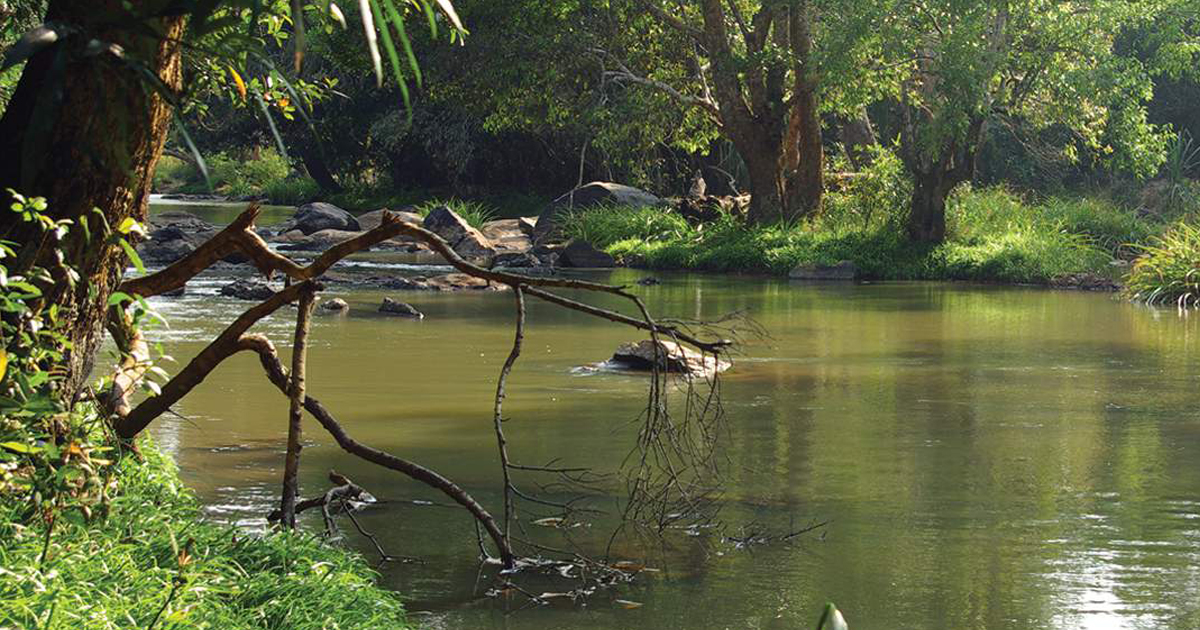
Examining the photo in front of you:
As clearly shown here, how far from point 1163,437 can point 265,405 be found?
5.91 metres

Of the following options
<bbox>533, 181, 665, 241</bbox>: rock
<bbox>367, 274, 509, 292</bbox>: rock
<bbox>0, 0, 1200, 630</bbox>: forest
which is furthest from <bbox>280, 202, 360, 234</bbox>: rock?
<bbox>367, 274, 509, 292</bbox>: rock

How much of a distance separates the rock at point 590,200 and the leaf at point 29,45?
28.6m

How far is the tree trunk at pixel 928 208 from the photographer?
86.9 feet

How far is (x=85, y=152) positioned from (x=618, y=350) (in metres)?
9.14

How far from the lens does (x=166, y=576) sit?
5453 millimetres

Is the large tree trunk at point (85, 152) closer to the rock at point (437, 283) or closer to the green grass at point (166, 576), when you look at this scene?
the green grass at point (166, 576)

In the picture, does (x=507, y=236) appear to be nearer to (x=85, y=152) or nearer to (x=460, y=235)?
(x=460, y=235)

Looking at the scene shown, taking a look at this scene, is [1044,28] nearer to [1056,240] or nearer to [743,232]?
[1056,240]

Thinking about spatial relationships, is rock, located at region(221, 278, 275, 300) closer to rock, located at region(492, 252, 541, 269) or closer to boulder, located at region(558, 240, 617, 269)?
rock, located at region(492, 252, 541, 269)

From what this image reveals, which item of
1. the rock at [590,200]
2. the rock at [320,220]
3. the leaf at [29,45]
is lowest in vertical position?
the rock at [320,220]

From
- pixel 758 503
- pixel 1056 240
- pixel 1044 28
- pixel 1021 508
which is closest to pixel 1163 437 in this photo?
pixel 1021 508

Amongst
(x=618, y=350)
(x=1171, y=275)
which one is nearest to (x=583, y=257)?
(x=1171, y=275)

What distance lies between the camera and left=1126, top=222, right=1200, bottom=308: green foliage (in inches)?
863

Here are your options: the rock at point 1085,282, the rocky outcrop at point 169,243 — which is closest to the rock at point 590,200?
the rocky outcrop at point 169,243
